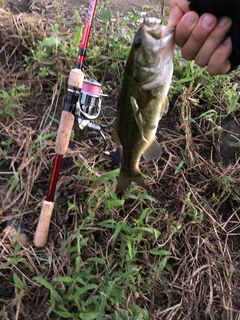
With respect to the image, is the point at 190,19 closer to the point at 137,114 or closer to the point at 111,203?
the point at 137,114

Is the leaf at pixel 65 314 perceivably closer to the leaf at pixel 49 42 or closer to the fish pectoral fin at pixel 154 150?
the fish pectoral fin at pixel 154 150

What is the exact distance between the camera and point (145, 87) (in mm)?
1839

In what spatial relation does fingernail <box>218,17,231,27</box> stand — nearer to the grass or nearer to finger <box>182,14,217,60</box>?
finger <box>182,14,217,60</box>

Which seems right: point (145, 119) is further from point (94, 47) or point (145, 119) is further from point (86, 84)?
point (94, 47)

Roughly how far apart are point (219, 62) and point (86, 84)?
0.96 m

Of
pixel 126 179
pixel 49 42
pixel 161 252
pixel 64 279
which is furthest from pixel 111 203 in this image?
pixel 49 42

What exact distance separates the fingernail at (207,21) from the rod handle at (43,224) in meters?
1.40

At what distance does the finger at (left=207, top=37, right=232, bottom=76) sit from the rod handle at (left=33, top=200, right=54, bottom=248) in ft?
4.19

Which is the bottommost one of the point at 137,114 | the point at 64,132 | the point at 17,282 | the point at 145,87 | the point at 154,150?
the point at 17,282

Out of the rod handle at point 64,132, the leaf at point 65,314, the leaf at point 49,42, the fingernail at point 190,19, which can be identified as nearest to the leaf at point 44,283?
the leaf at point 65,314

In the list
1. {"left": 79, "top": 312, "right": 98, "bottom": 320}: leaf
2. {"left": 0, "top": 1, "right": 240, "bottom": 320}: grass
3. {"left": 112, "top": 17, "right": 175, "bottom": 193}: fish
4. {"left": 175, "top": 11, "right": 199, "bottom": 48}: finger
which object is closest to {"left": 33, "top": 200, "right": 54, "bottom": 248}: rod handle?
{"left": 0, "top": 1, "right": 240, "bottom": 320}: grass

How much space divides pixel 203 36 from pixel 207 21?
8cm

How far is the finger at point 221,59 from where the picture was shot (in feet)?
6.04

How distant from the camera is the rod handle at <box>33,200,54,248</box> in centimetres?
259
